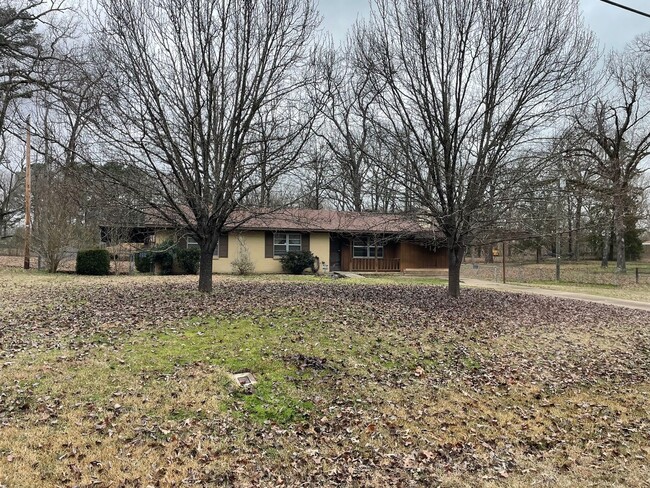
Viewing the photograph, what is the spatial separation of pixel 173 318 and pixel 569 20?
11.4 meters

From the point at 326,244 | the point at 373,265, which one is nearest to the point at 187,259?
the point at 326,244

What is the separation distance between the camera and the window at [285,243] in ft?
73.0

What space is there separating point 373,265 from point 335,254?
2368 millimetres

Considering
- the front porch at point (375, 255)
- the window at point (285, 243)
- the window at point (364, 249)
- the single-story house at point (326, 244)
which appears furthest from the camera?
the window at point (364, 249)

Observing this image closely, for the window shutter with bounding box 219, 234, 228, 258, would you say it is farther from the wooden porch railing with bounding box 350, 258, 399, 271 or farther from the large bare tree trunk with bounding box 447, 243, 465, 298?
the large bare tree trunk with bounding box 447, 243, 465, 298

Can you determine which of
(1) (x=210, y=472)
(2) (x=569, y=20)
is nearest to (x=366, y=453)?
(1) (x=210, y=472)

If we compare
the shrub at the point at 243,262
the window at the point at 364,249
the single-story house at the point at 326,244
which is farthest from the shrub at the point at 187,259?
the window at the point at 364,249

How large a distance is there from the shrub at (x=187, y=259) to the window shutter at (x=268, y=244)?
372 centimetres

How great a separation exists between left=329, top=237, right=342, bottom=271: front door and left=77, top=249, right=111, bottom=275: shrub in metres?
12.0

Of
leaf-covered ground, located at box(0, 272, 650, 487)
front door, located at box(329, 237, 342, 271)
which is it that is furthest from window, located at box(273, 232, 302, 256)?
leaf-covered ground, located at box(0, 272, 650, 487)

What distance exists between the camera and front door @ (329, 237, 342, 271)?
24594 millimetres

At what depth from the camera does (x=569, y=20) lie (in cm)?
1010

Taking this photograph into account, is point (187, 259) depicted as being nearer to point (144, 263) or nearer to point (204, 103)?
point (144, 263)

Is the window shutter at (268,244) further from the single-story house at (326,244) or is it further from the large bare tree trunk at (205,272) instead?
the large bare tree trunk at (205,272)
